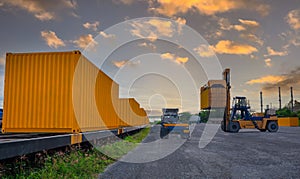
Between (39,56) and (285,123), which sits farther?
(285,123)

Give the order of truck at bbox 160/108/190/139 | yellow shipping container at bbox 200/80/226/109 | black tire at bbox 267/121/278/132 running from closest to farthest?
1. truck at bbox 160/108/190/139
2. black tire at bbox 267/121/278/132
3. yellow shipping container at bbox 200/80/226/109

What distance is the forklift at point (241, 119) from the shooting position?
2924cm

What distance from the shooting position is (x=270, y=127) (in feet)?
98.1

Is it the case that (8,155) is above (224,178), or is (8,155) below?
above

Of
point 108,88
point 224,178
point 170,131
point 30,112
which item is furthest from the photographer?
point 170,131

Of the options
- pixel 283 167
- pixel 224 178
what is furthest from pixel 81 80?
pixel 283 167

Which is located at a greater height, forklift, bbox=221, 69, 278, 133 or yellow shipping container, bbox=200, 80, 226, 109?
yellow shipping container, bbox=200, 80, 226, 109

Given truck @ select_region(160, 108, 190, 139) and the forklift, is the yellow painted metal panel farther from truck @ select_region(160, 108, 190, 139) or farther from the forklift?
the forklift

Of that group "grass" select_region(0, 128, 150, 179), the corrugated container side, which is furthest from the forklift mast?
the corrugated container side

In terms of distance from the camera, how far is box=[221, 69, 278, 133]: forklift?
29.2 meters

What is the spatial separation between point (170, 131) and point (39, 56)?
13.1 m

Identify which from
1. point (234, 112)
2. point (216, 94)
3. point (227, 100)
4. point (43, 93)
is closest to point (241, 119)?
point (234, 112)

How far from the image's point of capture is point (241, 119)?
98.2ft

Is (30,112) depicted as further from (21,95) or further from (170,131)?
(170,131)
